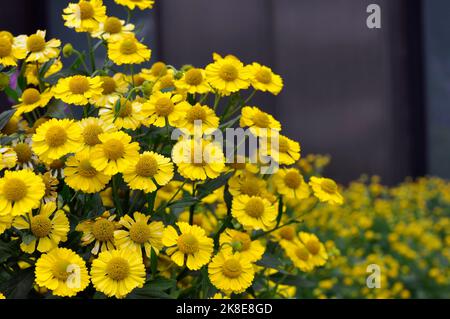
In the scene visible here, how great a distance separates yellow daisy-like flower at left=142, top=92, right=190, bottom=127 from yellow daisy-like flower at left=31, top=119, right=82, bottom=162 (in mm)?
108

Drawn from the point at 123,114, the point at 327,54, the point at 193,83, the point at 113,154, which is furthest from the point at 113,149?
the point at 327,54

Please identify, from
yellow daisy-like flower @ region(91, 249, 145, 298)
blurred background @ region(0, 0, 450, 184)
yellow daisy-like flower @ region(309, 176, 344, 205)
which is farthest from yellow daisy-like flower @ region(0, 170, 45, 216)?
blurred background @ region(0, 0, 450, 184)

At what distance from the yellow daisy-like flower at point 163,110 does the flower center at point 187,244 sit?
6.8 inches

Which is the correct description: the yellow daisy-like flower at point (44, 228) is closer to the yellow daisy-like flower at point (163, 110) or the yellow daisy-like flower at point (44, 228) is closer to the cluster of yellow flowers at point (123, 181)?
the cluster of yellow flowers at point (123, 181)

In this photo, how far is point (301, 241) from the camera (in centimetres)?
117

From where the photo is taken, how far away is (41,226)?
0.86 m

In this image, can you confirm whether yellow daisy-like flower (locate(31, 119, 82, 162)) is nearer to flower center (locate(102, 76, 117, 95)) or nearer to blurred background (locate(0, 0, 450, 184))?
flower center (locate(102, 76, 117, 95))

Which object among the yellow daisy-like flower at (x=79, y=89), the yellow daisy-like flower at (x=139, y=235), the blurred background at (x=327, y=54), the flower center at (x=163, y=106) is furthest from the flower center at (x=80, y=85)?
the blurred background at (x=327, y=54)

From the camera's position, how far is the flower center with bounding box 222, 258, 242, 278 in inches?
34.8

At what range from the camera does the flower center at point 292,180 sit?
105 centimetres

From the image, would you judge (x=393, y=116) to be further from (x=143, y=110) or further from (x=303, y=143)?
(x=143, y=110)
